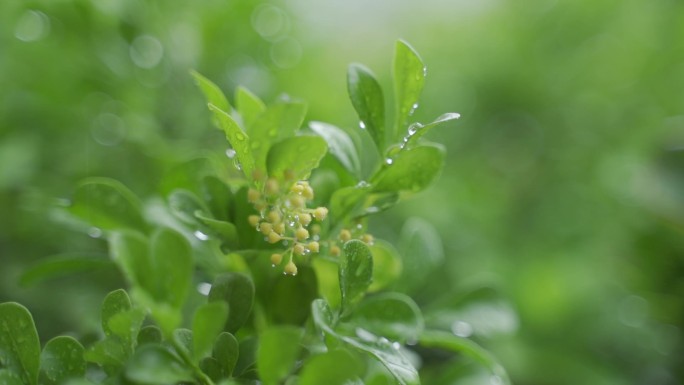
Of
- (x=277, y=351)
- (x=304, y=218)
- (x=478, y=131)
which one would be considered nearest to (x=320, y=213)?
(x=304, y=218)

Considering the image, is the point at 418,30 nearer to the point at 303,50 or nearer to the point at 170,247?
the point at 303,50

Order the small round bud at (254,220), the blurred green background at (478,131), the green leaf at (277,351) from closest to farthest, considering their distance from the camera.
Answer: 1. the green leaf at (277,351)
2. the small round bud at (254,220)
3. the blurred green background at (478,131)

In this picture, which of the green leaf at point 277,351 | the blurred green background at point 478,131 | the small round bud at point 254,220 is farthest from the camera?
the blurred green background at point 478,131

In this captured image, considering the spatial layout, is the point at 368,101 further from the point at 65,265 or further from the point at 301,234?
the point at 65,265

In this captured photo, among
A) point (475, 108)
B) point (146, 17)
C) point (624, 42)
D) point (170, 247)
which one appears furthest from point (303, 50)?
point (170, 247)

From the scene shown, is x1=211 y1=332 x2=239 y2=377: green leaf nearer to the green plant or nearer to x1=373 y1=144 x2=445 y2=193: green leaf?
the green plant

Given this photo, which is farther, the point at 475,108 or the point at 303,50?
the point at 475,108

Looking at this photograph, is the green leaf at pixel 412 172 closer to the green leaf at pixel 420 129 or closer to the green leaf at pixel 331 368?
the green leaf at pixel 420 129

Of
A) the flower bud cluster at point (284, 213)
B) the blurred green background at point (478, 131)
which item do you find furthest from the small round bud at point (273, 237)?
the blurred green background at point (478, 131)
